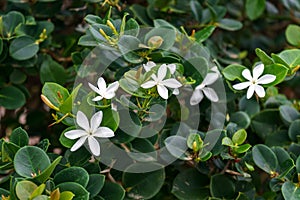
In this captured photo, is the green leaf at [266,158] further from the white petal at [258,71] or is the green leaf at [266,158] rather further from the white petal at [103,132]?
the white petal at [103,132]

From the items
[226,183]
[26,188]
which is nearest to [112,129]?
[26,188]

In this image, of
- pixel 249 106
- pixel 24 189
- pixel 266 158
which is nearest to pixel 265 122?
pixel 249 106

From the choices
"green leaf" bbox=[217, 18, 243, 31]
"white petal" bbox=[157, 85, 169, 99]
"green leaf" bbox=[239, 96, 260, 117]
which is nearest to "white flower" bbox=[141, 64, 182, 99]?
"white petal" bbox=[157, 85, 169, 99]

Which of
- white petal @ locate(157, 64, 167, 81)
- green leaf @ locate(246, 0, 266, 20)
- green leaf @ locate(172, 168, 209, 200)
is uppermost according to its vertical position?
white petal @ locate(157, 64, 167, 81)

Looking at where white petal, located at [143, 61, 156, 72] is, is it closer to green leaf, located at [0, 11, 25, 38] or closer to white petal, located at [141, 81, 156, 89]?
white petal, located at [141, 81, 156, 89]

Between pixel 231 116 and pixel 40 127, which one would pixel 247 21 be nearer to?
pixel 231 116

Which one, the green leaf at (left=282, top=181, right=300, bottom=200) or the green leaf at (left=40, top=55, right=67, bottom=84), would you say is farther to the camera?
the green leaf at (left=40, top=55, right=67, bottom=84)

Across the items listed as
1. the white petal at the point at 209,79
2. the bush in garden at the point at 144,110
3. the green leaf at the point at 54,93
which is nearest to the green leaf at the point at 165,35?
the bush in garden at the point at 144,110
